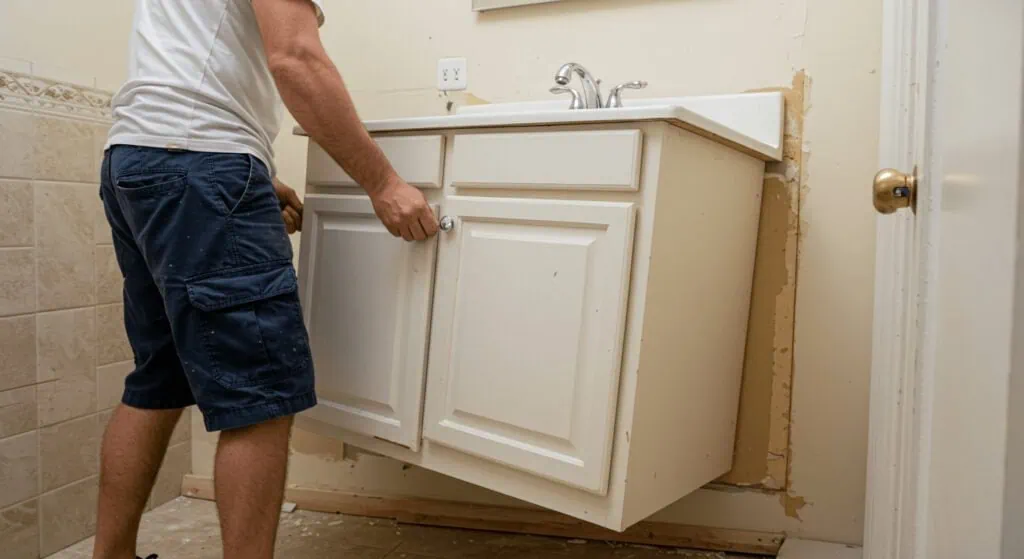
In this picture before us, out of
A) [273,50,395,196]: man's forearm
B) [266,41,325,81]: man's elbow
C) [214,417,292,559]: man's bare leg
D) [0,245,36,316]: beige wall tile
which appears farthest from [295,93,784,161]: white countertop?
[0,245,36,316]: beige wall tile

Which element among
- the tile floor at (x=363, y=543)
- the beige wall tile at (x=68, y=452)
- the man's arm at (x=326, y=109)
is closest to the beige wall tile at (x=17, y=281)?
the beige wall tile at (x=68, y=452)

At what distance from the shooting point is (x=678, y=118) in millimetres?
1059

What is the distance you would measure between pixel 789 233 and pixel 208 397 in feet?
3.58

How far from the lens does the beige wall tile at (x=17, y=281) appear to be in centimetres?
153

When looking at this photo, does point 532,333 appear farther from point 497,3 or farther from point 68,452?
point 68,452

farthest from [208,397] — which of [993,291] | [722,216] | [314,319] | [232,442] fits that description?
[993,291]

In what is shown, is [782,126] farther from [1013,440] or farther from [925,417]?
[1013,440]

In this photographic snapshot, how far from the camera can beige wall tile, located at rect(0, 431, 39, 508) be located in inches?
60.6

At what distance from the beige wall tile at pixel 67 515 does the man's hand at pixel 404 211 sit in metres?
0.99

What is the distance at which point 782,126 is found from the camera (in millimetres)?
1526

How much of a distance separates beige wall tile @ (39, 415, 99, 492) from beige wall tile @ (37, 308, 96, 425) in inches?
0.9

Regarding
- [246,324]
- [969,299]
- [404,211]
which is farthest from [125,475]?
[969,299]

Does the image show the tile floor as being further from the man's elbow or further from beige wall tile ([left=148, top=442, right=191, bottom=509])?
the man's elbow

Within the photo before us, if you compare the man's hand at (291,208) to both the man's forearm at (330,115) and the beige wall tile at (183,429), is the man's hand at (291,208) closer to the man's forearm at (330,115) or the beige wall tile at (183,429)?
the man's forearm at (330,115)
